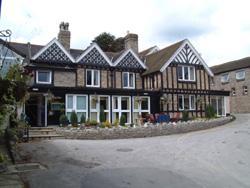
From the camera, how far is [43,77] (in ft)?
83.0

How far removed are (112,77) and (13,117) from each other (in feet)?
70.4

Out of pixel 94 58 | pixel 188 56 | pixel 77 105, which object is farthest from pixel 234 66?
pixel 77 105

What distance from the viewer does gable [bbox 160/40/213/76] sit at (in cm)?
2872

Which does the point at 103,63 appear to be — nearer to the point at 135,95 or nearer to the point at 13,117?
the point at 135,95

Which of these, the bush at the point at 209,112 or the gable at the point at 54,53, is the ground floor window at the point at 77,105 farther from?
the bush at the point at 209,112

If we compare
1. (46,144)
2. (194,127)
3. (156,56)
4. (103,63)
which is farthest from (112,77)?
(46,144)

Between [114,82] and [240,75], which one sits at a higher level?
[240,75]

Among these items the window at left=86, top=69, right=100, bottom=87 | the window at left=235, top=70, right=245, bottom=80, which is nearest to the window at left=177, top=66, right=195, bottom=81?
the window at left=86, top=69, right=100, bottom=87

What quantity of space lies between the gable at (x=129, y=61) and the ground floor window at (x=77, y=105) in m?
6.14

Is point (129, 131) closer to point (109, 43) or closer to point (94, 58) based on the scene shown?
point (94, 58)

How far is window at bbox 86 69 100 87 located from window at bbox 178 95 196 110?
7.31 meters

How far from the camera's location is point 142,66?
29.7 m

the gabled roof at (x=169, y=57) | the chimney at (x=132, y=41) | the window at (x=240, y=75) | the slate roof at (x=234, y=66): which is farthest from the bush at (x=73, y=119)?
the window at (x=240, y=75)

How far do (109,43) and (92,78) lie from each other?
66.9 ft
